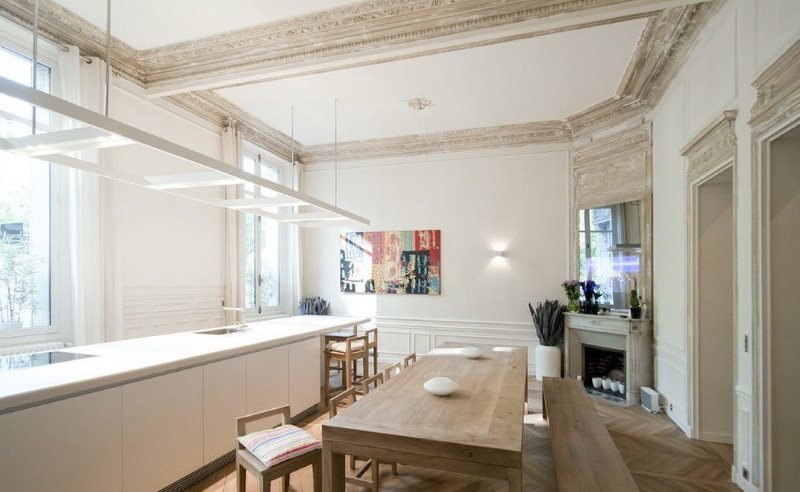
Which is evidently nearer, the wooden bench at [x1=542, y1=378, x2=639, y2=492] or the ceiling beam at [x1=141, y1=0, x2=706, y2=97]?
the wooden bench at [x1=542, y1=378, x2=639, y2=492]

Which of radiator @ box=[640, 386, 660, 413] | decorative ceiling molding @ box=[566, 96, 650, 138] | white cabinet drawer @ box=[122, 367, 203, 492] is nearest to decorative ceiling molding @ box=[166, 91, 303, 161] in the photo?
white cabinet drawer @ box=[122, 367, 203, 492]

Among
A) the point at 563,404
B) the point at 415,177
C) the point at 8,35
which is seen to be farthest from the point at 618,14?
the point at 8,35

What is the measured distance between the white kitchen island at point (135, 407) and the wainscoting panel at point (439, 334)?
3.07m

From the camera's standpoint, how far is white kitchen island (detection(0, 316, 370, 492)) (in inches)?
80.6

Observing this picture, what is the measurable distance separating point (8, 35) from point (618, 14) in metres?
4.91

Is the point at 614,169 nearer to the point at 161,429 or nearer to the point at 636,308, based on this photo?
the point at 636,308

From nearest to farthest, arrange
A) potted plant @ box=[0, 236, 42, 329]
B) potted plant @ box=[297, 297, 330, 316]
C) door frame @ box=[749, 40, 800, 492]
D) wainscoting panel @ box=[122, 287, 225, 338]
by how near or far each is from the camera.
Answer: door frame @ box=[749, 40, 800, 492], potted plant @ box=[0, 236, 42, 329], wainscoting panel @ box=[122, 287, 225, 338], potted plant @ box=[297, 297, 330, 316]

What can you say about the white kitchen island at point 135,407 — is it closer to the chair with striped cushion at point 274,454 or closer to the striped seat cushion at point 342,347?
the chair with striped cushion at point 274,454

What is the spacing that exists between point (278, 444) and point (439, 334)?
4559mm

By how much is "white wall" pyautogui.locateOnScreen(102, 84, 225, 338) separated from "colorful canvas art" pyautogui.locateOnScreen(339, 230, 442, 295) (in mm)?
2272

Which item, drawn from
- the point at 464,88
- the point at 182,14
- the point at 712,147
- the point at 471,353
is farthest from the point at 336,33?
the point at 712,147

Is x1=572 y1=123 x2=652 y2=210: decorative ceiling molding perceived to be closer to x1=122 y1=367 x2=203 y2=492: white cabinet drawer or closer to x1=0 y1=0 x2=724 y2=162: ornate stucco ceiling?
x1=0 y1=0 x2=724 y2=162: ornate stucco ceiling

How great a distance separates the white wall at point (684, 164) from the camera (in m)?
2.76

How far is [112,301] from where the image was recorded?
13.2ft
